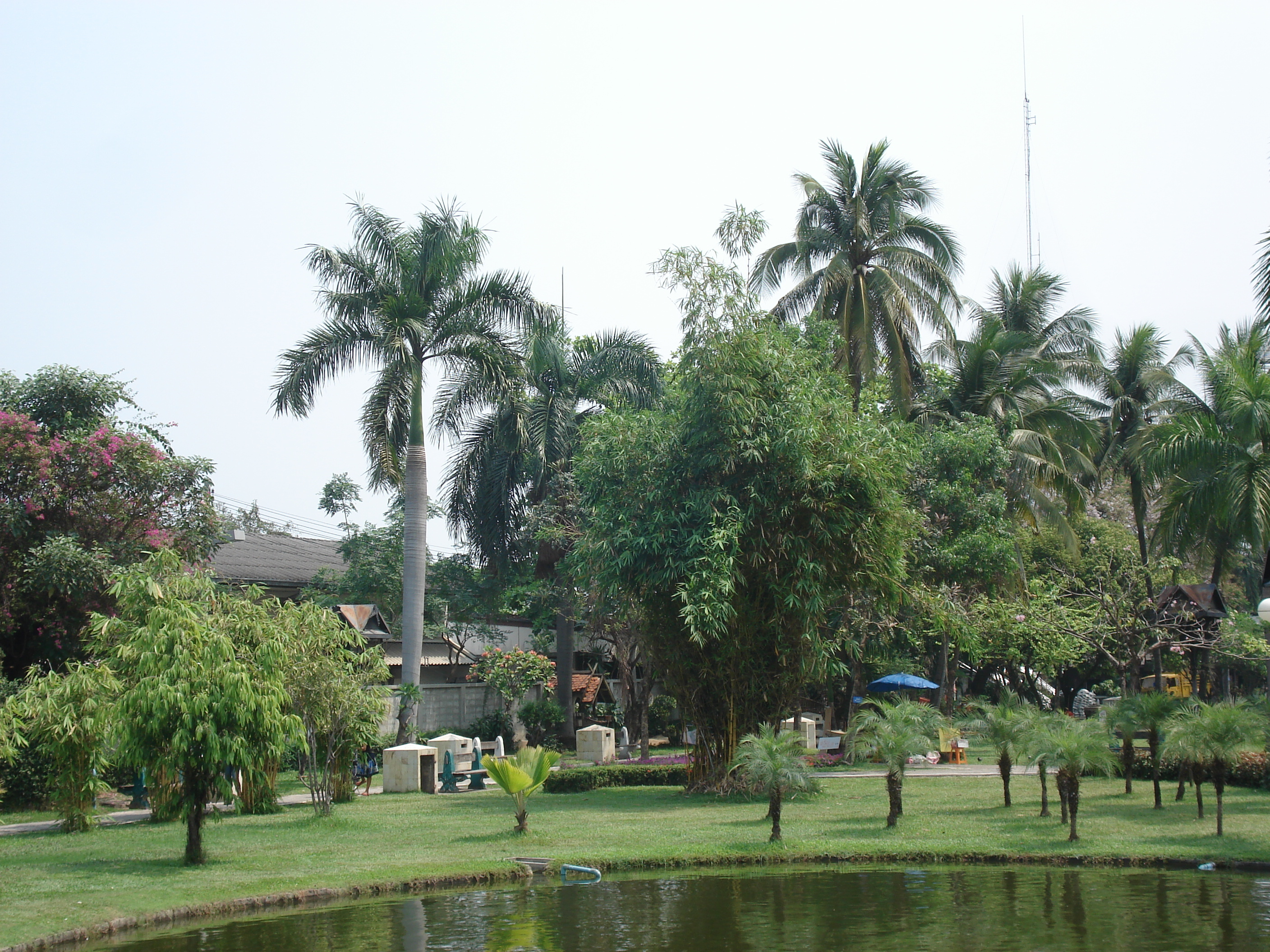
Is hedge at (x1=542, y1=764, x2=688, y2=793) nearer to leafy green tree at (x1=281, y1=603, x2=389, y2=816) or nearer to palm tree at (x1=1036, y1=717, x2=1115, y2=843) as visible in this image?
leafy green tree at (x1=281, y1=603, x2=389, y2=816)

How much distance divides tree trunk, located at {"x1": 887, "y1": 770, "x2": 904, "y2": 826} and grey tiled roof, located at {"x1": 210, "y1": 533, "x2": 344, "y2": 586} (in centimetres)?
2215

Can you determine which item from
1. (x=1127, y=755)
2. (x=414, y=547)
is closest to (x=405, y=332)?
(x=414, y=547)

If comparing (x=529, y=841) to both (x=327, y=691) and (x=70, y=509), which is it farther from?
(x=70, y=509)

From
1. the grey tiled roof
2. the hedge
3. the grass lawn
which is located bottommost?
the hedge

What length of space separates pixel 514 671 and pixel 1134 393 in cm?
2589

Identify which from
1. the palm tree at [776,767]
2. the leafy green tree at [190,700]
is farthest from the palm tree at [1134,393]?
the leafy green tree at [190,700]

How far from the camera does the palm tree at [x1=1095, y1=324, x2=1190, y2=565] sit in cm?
3934

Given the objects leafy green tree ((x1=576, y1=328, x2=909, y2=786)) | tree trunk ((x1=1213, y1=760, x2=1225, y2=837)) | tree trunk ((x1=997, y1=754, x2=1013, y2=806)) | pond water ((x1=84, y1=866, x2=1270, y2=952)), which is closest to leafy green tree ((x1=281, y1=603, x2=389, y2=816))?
leafy green tree ((x1=576, y1=328, x2=909, y2=786))

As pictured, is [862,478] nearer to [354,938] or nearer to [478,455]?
[354,938]

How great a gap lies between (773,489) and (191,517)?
13.0 meters

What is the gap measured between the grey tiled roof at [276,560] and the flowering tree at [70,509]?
8528 millimetres

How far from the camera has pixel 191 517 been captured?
2423 cm

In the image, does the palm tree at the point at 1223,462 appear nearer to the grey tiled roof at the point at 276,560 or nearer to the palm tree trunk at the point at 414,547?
the palm tree trunk at the point at 414,547

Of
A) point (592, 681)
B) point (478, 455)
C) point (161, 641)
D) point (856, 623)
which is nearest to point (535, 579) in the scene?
point (478, 455)
